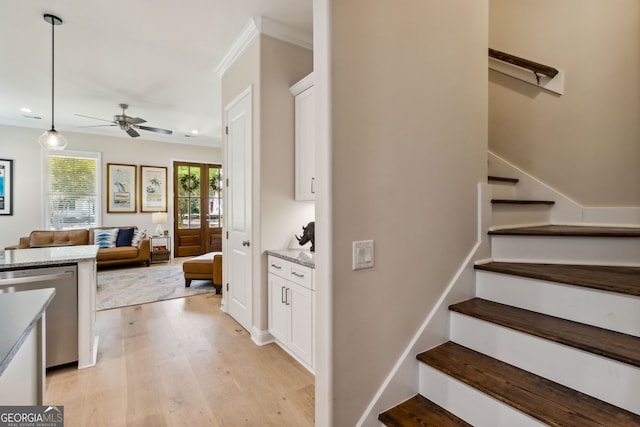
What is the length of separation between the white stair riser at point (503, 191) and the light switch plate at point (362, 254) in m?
1.48

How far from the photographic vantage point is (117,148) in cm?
662

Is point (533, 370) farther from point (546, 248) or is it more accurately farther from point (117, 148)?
point (117, 148)

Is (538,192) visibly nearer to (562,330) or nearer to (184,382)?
(562,330)

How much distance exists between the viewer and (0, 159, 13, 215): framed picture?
18.3 ft

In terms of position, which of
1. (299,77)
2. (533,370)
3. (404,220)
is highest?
(299,77)

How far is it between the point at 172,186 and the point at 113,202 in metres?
1.25

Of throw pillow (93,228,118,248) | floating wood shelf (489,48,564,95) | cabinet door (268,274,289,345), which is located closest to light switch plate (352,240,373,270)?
cabinet door (268,274,289,345)

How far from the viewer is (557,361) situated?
1176mm

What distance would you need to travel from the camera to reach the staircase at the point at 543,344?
3.43 ft

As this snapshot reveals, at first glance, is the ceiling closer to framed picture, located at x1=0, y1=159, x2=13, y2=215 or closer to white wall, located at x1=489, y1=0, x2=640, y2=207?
framed picture, located at x1=0, y1=159, x2=13, y2=215

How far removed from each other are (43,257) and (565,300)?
3.39 m

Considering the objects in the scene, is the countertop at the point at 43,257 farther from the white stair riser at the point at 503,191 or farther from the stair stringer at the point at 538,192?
the stair stringer at the point at 538,192

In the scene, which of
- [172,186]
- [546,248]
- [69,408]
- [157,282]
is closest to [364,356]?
[546,248]

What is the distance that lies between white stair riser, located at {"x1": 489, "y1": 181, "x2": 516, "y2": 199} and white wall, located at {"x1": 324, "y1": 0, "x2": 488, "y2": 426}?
2.49 feet
